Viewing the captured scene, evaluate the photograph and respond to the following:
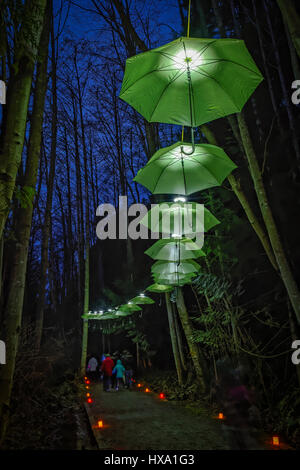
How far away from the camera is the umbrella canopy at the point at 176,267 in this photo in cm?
806

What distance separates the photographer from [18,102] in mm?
3701

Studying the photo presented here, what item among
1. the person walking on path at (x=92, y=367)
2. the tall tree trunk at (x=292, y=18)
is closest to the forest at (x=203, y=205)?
the tall tree trunk at (x=292, y=18)

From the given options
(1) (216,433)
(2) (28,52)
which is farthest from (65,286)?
(2) (28,52)

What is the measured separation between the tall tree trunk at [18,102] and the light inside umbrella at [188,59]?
1.68 m

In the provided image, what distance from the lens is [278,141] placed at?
6.59 metres

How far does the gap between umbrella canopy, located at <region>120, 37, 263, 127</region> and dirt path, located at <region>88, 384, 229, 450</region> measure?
5238mm

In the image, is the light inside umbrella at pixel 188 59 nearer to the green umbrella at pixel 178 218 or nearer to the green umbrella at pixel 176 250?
the green umbrella at pixel 178 218

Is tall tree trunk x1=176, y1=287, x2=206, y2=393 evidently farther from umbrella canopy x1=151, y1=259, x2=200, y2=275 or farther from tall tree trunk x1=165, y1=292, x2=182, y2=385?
umbrella canopy x1=151, y1=259, x2=200, y2=275

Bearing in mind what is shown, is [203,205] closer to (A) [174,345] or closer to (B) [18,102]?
(B) [18,102]

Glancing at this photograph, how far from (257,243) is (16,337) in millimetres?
5327

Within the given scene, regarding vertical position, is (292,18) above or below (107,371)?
above

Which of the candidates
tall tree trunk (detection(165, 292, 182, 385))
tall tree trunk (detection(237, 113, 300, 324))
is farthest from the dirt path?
tall tree trunk (detection(237, 113, 300, 324))

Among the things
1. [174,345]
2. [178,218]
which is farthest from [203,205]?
[174,345]

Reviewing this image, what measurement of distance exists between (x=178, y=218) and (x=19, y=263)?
319 cm
